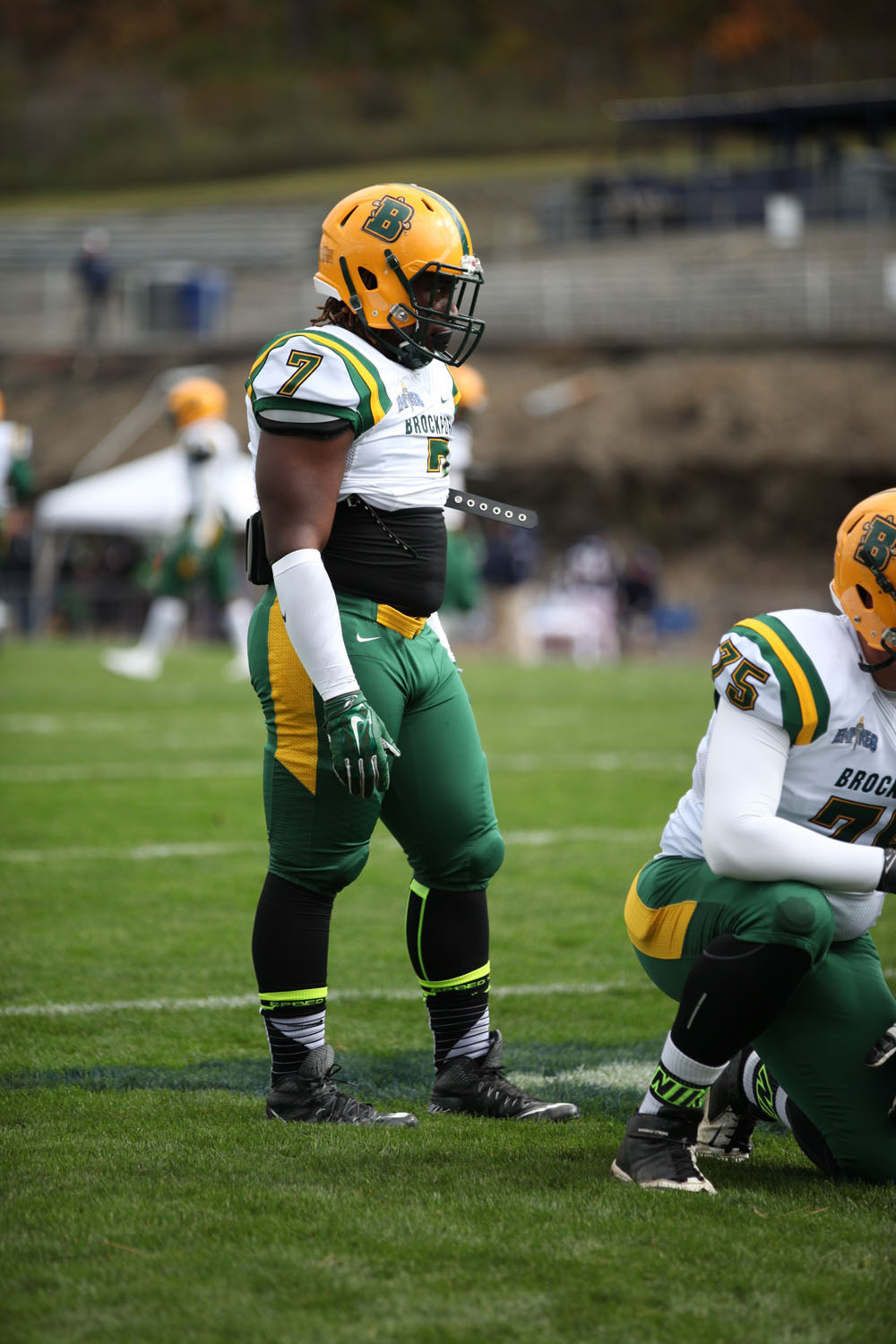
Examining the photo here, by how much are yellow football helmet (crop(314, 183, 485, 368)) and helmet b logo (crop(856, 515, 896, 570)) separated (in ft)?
3.04

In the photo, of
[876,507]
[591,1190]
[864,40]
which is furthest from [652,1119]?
[864,40]

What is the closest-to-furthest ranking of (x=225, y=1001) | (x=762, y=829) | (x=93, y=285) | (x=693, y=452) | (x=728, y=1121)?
(x=762, y=829)
(x=728, y=1121)
(x=225, y=1001)
(x=693, y=452)
(x=93, y=285)

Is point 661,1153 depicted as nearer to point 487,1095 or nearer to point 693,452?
point 487,1095

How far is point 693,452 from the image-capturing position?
27984mm

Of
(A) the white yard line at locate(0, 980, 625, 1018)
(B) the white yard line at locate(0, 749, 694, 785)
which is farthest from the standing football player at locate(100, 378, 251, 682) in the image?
(A) the white yard line at locate(0, 980, 625, 1018)

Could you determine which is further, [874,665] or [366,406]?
[366,406]

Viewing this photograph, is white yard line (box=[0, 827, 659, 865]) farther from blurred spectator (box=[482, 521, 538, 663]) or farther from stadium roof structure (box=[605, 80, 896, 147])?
stadium roof structure (box=[605, 80, 896, 147])

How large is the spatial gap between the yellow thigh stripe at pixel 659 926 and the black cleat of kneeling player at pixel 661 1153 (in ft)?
0.97

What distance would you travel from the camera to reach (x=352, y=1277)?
2357mm

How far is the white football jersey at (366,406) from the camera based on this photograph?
3105 mm

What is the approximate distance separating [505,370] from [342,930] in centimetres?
2409

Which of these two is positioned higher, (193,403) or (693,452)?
(193,403)

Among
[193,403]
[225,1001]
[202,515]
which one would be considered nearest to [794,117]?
[193,403]

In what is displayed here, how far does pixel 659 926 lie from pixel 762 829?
1.28 ft
